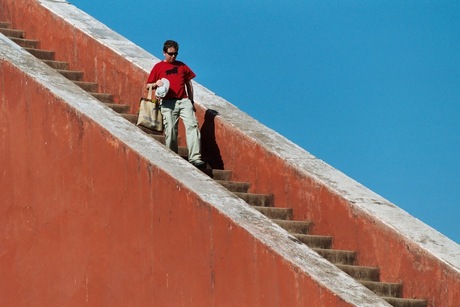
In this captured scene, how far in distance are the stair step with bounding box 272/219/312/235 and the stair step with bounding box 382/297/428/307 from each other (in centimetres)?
111

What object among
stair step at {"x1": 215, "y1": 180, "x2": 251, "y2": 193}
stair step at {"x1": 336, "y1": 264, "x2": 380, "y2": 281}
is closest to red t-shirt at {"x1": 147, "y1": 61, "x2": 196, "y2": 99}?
stair step at {"x1": 215, "y1": 180, "x2": 251, "y2": 193}

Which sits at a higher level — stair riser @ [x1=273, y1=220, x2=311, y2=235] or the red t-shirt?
the red t-shirt

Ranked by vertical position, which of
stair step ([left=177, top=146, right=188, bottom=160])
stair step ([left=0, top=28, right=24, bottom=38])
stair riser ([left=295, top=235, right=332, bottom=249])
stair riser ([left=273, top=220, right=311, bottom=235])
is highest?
stair step ([left=0, top=28, right=24, bottom=38])

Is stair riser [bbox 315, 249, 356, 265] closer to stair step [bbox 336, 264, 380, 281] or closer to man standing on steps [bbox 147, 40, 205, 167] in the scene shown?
stair step [bbox 336, 264, 380, 281]

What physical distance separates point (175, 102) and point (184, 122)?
188 millimetres

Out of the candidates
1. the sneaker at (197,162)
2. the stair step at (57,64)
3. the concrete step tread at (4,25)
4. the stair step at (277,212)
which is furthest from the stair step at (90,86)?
the stair step at (277,212)

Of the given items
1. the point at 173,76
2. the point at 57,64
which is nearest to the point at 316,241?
the point at 173,76

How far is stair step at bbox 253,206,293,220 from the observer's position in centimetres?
1041

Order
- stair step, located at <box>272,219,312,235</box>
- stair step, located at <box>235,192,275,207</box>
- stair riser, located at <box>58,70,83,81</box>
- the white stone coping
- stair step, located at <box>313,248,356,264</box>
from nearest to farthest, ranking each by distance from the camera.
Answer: the white stone coping → stair step, located at <box>313,248,356,264</box> → stair step, located at <box>272,219,312,235</box> → stair step, located at <box>235,192,275,207</box> → stair riser, located at <box>58,70,83,81</box>

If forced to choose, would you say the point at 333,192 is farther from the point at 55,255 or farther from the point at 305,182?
the point at 55,255

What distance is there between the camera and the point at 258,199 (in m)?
10.7

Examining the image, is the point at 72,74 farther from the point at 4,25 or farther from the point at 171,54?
the point at 171,54

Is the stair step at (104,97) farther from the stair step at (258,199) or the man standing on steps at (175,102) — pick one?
the stair step at (258,199)

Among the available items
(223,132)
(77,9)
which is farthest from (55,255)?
(77,9)
